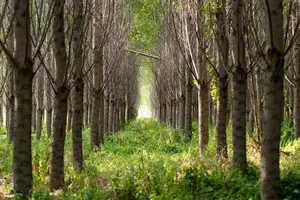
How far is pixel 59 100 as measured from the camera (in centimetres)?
606

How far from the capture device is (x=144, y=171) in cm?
627

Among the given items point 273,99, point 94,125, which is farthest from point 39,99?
point 273,99

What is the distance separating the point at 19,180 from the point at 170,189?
2.25 meters

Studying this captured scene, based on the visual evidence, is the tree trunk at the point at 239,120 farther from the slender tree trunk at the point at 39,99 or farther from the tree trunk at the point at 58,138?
the slender tree trunk at the point at 39,99

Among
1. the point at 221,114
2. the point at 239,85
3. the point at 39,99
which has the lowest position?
the point at 221,114

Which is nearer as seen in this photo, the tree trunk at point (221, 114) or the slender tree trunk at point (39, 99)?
the tree trunk at point (221, 114)

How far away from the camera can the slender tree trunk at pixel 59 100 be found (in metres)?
6.06

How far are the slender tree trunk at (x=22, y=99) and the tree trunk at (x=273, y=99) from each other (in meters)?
3.11

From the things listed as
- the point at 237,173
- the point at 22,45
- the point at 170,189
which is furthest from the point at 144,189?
the point at 22,45

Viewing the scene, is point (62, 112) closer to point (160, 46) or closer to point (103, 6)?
point (103, 6)

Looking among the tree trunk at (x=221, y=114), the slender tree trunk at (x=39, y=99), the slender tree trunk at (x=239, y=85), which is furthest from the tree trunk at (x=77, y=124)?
the slender tree trunk at (x=39, y=99)

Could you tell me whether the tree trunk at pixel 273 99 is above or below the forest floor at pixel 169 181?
above

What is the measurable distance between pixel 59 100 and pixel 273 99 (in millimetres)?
3761

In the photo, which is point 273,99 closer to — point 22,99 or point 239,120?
point 239,120
